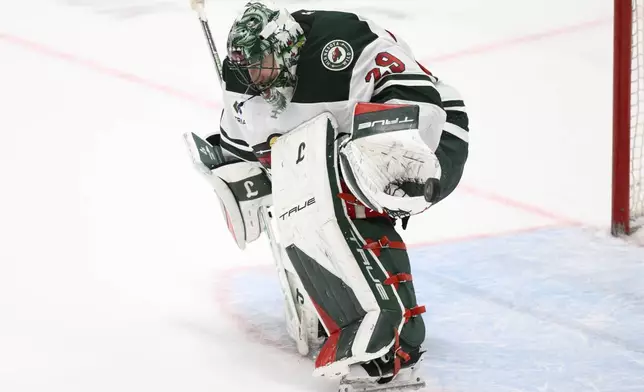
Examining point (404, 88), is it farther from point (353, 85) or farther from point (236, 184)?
point (236, 184)

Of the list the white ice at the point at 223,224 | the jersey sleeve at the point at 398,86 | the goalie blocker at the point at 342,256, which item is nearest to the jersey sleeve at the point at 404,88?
the jersey sleeve at the point at 398,86

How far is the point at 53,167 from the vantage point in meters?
3.90

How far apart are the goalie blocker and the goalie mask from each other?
0.12 metres

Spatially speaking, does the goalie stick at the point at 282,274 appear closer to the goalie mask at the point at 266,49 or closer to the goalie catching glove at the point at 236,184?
the goalie catching glove at the point at 236,184

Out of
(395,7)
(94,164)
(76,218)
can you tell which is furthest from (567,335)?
(395,7)

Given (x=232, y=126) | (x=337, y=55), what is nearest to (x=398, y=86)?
(x=337, y=55)

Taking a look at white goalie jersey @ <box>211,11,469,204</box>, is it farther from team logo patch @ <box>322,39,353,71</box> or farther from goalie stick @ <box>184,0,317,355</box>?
goalie stick @ <box>184,0,317,355</box>

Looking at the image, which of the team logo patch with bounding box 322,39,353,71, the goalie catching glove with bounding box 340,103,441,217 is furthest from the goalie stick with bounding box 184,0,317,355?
the goalie catching glove with bounding box 340,103,441,217

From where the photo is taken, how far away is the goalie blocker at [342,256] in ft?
8.04

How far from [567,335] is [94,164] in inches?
73.7

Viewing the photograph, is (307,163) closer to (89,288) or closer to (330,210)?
(330,210)

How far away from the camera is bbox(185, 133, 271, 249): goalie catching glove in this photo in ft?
9.49

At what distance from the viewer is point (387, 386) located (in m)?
2.53

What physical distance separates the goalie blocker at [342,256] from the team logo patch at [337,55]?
0.12 meters
